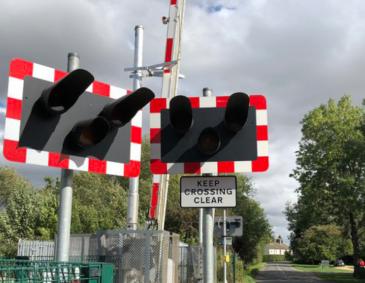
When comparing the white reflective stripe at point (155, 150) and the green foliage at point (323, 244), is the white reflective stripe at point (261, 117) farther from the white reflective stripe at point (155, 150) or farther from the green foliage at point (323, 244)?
the green foliage at point (323, 244)

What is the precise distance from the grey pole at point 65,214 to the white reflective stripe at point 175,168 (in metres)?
1.07

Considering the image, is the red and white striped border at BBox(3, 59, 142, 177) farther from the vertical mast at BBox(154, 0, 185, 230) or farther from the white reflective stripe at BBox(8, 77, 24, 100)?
the vertical mast at BBox(154, 0, 185, 230)

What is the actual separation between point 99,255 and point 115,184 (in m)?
36.6

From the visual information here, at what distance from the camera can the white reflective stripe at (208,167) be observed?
14.1 feet

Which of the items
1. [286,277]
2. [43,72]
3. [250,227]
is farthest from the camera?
[250,227]

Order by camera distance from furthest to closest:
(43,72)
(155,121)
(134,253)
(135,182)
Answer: (135,182) → (134,253) → (155,121) → (43,72)

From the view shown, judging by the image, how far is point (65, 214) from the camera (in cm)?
342

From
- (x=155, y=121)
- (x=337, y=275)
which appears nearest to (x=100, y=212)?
(x=337, y=275)

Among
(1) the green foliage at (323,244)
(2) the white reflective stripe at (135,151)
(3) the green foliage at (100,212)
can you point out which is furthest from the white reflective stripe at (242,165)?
(1) the green foliage at (323,244)

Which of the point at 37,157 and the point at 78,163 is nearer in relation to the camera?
the point at 37,157

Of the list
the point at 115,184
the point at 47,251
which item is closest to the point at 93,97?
the point at 47,251

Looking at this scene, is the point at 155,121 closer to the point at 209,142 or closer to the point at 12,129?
the point at 209,142

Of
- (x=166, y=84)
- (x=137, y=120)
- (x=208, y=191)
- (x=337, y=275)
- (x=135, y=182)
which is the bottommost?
(x=337, y=275)

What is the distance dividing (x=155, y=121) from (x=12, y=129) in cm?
143
